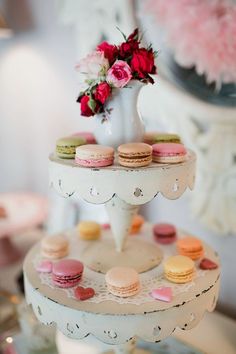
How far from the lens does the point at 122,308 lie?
0.82 metres

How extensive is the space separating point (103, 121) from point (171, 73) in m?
0.53

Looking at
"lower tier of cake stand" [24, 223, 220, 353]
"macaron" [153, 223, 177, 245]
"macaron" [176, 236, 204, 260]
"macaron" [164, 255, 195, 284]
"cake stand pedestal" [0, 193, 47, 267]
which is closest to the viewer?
"lower tier of cake stand" [24, 223, 220, 353]

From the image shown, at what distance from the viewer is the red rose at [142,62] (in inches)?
32.5

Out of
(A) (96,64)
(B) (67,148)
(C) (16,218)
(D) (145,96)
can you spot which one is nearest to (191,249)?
(B) (67,148)

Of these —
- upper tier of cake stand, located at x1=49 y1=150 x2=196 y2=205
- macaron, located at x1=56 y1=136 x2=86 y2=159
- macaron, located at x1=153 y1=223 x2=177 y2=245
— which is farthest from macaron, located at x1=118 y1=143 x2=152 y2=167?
macaron, located at x1=153 y1=223 x2=177 y2=245

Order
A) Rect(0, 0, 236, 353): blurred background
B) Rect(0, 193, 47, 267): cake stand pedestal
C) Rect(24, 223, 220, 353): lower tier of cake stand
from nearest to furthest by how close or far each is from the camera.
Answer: Rect(24, 223, 220, 353): lower tier of cake stand
Rect(0, 0, 236, 353): blurred background
Rect(0, 193, 47, 267): cake stand pedestal

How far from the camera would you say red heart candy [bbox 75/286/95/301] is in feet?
2.81

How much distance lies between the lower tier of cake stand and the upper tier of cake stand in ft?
0.67

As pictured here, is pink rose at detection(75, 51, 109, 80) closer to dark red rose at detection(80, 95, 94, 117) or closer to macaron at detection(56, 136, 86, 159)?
dark red rose at detection(80, 95, 94, 117)

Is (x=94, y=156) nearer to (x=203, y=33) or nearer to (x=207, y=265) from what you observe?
(x=207, y=265)

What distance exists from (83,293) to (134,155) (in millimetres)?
306

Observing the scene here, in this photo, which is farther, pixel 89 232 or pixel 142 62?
pixel 89 232

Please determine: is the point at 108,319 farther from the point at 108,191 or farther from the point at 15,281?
the point at 15,281

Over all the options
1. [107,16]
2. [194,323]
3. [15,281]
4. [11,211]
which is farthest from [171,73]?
[15,281]
